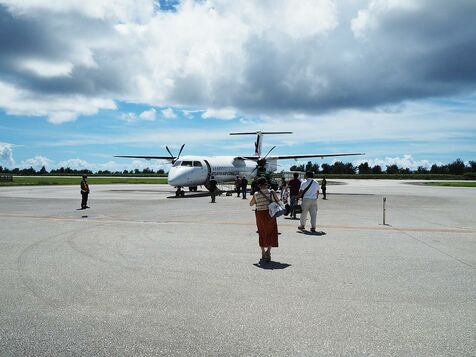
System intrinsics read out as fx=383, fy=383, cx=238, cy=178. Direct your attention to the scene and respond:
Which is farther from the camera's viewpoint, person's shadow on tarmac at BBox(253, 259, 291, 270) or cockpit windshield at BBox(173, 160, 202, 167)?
cockpit windshield at BBox(173, 160, 202, 167)

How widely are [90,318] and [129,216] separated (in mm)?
12233

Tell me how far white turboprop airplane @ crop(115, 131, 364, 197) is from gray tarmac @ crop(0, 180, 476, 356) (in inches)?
738

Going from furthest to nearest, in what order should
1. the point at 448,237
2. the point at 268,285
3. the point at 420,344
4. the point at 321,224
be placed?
the point at 321,224 → the point at 448,237 → the point at 268,285 → the point at 420,344

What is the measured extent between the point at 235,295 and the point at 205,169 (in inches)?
1094

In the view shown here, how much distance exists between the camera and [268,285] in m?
6.57

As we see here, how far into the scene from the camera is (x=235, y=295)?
602 centimetres

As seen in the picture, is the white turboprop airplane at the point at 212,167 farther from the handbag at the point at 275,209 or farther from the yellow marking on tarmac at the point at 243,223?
the handbag at the point at 275,209

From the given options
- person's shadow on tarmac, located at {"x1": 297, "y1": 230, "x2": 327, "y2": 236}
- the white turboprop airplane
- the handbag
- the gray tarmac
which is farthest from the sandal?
the white turboprop airplane

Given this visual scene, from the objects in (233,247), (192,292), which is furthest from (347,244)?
(192,292)

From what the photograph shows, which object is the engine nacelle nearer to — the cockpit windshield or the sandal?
the cockpit windshield

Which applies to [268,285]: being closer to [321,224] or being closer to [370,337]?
[370,337]

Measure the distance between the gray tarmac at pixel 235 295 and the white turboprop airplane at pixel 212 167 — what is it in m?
18.7

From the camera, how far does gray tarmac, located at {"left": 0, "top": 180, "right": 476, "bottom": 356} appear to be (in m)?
4.37

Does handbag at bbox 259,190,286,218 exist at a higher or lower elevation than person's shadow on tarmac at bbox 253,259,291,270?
higher
